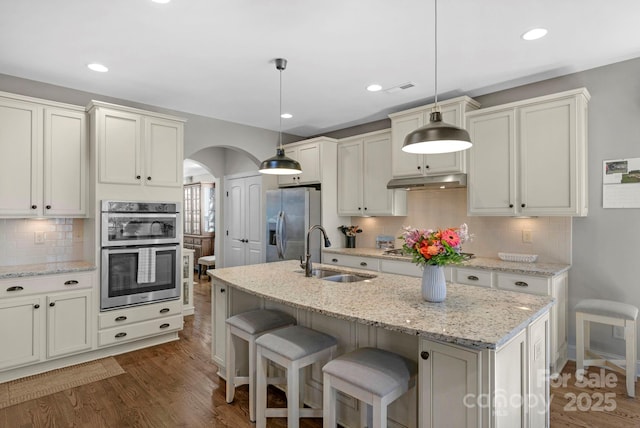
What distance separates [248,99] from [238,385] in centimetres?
287

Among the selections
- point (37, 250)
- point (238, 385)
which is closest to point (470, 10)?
point (238, 385)

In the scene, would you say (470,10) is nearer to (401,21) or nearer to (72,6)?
(401,21)

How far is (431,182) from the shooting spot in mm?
3723

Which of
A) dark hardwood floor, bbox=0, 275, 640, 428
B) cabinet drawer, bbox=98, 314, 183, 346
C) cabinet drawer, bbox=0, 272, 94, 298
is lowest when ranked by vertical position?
dark hardwood floor, bbox=0, 275, 640, 428

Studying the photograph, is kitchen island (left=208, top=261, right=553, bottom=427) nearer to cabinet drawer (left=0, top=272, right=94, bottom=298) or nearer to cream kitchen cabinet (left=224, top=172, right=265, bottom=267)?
cabinet drawer (left=0, top=272, right=94, bottom=298)

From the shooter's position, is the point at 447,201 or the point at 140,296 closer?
the point at 140,296

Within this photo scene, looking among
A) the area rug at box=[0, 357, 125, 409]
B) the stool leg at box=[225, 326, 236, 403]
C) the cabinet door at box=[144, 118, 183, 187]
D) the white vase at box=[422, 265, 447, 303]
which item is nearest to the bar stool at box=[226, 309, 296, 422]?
the stool leg at box=[225, 326, 236, 403]

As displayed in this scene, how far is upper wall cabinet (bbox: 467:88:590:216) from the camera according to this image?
2.97 meters

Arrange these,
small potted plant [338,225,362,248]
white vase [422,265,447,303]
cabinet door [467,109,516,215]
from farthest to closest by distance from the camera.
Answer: small potted plant [338,225,362,248] < cabinet door [467,109,516,215] < white vase [422,265,447,303]

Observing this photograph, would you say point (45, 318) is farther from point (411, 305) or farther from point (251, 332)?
point (411, 305)

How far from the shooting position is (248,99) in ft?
12.9

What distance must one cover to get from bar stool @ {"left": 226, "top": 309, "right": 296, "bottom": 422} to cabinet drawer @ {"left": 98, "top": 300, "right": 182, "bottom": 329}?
1.53 m

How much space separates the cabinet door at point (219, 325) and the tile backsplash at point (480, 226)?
2.52 metres

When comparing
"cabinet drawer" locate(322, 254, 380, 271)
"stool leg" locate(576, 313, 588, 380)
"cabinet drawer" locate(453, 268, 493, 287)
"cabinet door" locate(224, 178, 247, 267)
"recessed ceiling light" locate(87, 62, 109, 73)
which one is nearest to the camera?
"stool leg" locate(576, 313, 588, 380)
